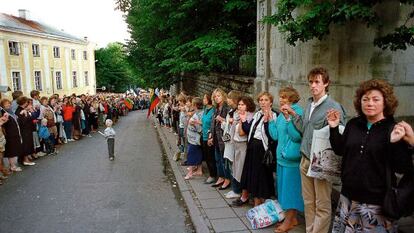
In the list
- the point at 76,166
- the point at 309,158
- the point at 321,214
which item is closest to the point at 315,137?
the point at 309,158

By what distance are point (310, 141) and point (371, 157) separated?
1.07 metres

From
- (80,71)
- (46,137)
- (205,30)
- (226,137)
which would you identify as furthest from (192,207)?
(80,71)

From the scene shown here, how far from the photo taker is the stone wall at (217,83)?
9630 mm

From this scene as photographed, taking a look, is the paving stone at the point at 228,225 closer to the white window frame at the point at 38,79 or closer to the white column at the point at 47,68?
the white window frame at the point at 38,79

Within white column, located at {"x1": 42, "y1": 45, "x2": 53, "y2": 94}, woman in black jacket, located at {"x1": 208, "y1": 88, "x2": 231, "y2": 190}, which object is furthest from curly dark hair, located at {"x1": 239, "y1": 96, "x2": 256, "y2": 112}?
white column, located at {"x1": 42, "y1": 45, "x2": 53, "y2": 94}

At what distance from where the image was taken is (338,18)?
446 cm

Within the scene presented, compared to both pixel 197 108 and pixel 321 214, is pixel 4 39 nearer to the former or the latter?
pixel 197 108

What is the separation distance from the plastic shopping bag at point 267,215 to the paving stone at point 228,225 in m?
0.20

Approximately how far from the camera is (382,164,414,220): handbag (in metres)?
2.86

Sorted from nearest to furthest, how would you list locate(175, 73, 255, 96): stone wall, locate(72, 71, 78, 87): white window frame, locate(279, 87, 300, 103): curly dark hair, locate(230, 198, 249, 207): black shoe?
locate(279, 87, 300, 103): curly dark hair < locate(230, 198, 249, 207): black shoe < locate(175, 73, 255, 96): stone wall < locate(72, 71, 78, 87): white window frame

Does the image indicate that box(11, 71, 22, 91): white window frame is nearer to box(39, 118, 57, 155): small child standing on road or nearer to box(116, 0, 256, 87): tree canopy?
box(39, 118, 57, 155): small child standing on road

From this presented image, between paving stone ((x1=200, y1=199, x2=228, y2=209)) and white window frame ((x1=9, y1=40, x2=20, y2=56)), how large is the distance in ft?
101

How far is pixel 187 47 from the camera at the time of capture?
11867 mm

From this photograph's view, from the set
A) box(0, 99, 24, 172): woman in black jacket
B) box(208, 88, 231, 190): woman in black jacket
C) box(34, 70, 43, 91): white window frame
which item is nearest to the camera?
box(208, 88, 231, 190): woman in black jacket
